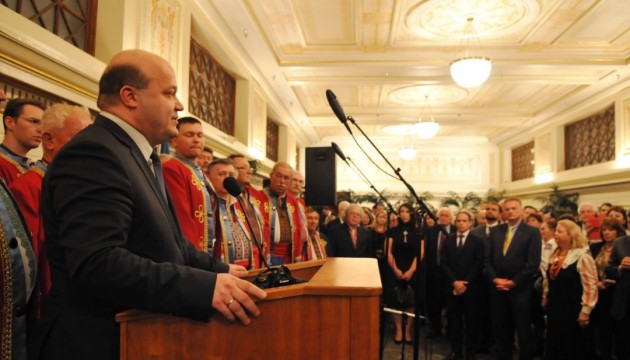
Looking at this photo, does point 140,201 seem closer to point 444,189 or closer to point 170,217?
point 170,217

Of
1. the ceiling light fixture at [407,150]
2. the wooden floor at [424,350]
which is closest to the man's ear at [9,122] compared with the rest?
the wooden floor at [424,350]

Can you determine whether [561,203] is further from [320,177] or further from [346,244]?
[320,177]

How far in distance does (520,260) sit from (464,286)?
0.58m

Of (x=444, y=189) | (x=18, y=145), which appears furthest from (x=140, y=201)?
(x=444, y=189)

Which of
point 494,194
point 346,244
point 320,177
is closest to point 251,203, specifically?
point 320,177

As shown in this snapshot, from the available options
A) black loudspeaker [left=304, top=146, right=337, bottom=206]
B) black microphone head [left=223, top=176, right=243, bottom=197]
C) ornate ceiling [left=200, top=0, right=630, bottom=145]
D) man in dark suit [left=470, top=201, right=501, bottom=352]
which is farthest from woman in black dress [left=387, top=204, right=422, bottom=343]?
black microphone head [left=223, top=176, right=243, bottom=197]

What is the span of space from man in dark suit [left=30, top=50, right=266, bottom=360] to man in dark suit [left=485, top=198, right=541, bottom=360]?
3.58 m

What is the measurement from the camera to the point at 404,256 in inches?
192

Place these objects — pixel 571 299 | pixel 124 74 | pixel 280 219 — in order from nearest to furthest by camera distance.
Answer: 1. pixel 124 74
2. pixel 571 299
3. pixel 280 219

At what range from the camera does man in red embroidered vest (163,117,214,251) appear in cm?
238

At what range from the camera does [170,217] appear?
42.6 inches

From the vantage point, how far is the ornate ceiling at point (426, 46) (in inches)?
218

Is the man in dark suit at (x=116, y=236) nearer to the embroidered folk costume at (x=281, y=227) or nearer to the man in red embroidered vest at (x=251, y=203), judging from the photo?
the man in red embroidered vest at (x=251, y=203)

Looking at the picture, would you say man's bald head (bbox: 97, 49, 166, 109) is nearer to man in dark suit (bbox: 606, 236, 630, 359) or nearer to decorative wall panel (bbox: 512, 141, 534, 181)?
man in dark suit (bbox: 606, 236, 630, 359)
